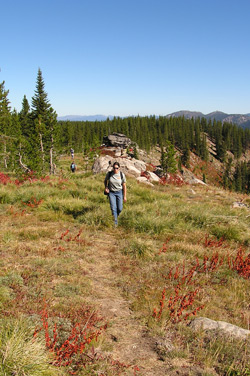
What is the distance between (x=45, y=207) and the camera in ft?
30.8

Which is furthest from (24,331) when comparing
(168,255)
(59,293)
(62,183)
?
(62,183)

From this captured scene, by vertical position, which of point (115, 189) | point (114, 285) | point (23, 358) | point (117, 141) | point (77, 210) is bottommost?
point (114, 285)

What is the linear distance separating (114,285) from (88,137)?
9703cm

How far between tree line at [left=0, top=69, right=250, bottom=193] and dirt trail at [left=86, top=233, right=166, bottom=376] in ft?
23.0

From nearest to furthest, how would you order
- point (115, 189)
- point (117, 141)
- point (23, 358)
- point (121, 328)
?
point (23, 358)
point (121, 328)
point (115, 189)
point (117, 141)

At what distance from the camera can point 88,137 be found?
322 feet

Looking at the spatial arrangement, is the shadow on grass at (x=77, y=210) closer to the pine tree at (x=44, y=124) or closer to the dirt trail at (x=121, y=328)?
the dirt trail at (x=121, y=328)

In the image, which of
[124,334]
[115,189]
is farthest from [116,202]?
[124,334]

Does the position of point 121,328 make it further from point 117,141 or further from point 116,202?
point 117,141

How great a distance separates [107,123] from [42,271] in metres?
114

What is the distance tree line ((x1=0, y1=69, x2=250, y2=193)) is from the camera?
1482 inches

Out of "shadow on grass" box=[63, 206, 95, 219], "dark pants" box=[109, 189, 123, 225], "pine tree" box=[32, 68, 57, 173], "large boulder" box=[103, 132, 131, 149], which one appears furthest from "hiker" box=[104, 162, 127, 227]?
"large boulder" box=[103, 132, 131, 149]

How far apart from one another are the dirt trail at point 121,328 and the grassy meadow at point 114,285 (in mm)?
32

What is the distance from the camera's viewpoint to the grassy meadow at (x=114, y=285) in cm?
265
